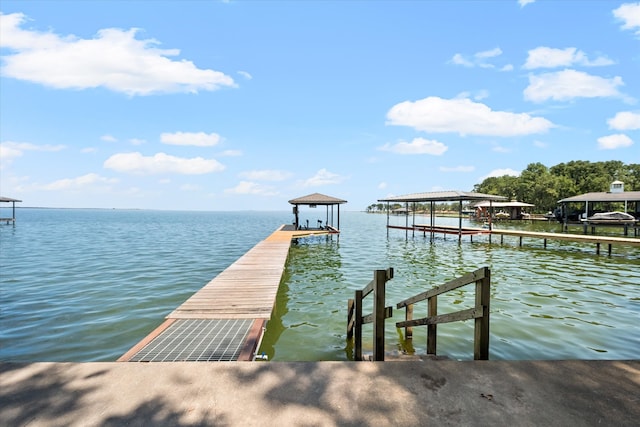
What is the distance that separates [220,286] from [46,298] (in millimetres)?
5747

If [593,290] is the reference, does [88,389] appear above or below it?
above

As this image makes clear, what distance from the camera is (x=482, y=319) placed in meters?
3.01

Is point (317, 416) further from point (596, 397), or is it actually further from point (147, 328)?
point (147, 328)

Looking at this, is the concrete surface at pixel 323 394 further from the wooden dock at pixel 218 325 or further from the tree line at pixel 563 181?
the tree line at pixel 563 181

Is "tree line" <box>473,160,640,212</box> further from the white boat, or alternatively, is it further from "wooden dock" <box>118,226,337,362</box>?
"wooden dock" <box>118,226,337,362</box>

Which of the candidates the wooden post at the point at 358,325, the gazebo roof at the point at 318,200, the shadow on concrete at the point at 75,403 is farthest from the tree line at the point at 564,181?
the shadow on concrete at the point at 75,403

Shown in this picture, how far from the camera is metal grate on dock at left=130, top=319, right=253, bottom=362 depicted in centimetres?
429

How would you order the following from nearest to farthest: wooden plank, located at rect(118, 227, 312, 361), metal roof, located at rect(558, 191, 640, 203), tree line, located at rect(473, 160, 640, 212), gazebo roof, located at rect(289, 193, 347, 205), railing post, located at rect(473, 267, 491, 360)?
1. railing post, located at rect(473, 267, 491, 360)
2. wooden plank, located at rect(118, 227, 312, 361)
3. gazebo roof, located at rect(289, 193, 347, 205)
4. metal roof, located at rect(558, 191, 640, 203)
5. tree line, located at rect(473, 160, 640, 212)

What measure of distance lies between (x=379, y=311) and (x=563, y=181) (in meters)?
65.9

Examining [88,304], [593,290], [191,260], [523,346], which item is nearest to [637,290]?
[593,290]

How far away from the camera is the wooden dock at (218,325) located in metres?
4.39

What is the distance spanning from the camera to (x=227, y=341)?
16.0ft

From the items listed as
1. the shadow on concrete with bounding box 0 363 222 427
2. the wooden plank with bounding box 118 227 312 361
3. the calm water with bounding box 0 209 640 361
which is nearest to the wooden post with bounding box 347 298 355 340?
the calm water with bounding box 0 209 640 361

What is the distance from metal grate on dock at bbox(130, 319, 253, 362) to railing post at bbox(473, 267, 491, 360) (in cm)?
302
